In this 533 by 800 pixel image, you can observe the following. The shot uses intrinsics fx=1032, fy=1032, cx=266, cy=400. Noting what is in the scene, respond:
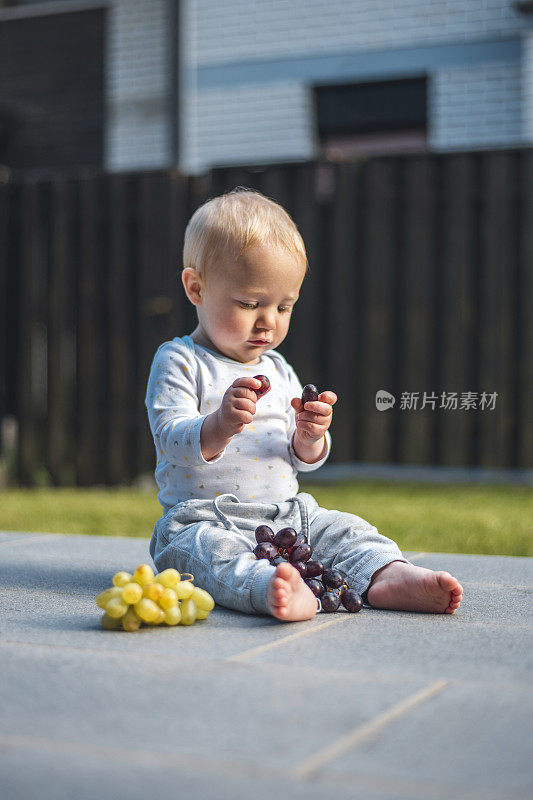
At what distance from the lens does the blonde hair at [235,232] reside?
2621mm

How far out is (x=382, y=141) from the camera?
978cm

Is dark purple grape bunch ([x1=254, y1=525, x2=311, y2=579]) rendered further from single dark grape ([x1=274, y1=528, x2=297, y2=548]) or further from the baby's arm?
the baby's arm

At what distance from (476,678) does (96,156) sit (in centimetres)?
946

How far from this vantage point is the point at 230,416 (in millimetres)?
2357

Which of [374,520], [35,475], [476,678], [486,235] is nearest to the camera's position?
[476,678]

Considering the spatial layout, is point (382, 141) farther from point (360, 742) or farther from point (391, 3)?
point (360, 742)

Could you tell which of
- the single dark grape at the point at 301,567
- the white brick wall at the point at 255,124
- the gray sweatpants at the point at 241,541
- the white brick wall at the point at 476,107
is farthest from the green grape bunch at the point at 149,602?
the white brick wall at the point at 255,124

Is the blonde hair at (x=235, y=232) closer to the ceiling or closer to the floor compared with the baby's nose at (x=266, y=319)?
closer to the ceiling

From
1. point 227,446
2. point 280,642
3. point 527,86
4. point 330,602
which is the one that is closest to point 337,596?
point 330,602

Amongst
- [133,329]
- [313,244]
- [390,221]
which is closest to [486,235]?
[390,221]

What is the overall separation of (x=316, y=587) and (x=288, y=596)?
0.25 metres

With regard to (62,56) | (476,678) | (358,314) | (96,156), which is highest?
(62,56)

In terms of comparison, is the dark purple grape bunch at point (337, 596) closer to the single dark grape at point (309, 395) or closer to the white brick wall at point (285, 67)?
the single dark grape at point (309, 395)

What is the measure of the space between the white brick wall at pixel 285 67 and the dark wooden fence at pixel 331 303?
8.51 feet
